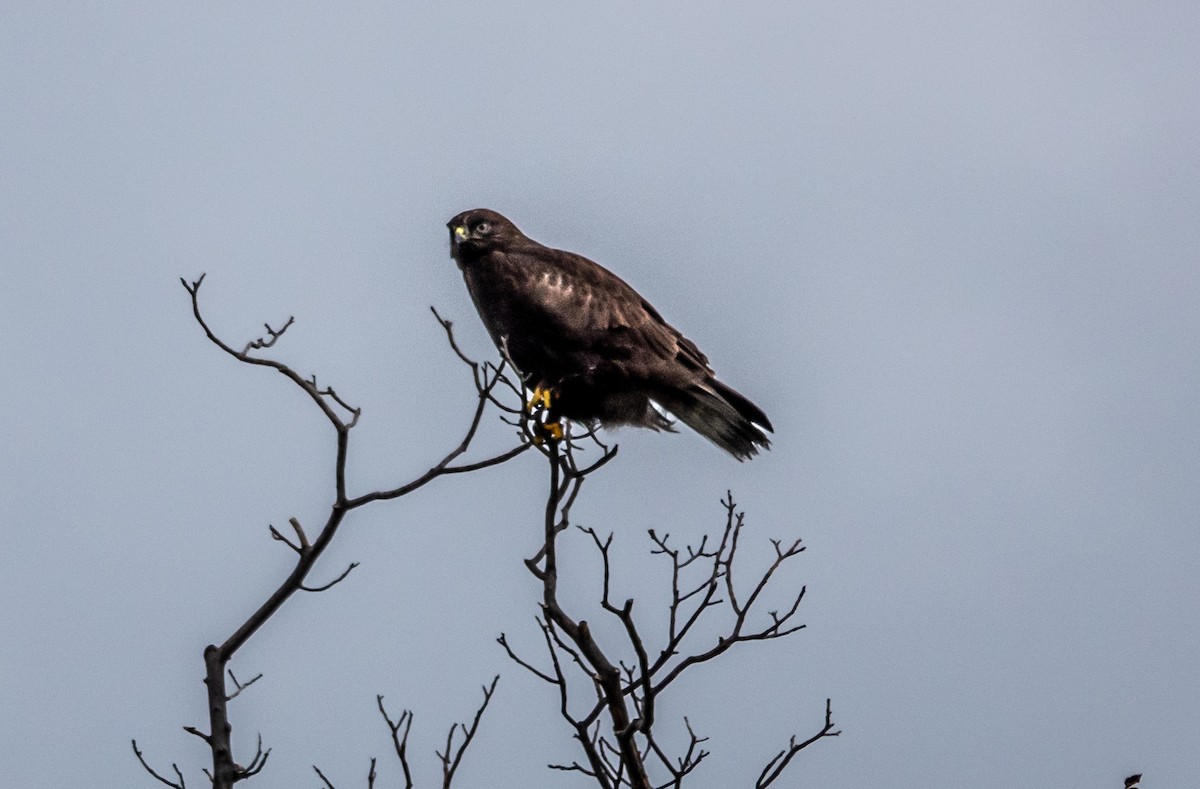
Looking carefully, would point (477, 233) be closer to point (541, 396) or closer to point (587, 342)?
point (587, 342)

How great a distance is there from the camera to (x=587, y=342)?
22.1ft

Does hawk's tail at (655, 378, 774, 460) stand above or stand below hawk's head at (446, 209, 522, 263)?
below

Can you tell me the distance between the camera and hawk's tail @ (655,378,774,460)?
23.4 ft

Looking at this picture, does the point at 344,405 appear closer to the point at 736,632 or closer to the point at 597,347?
the point at 736,632

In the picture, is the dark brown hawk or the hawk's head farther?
the hawk's head

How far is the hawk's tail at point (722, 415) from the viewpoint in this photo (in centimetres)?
714

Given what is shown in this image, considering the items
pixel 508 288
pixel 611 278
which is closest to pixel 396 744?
pixel 508 288

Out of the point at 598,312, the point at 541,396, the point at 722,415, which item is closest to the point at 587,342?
the point at 598,312

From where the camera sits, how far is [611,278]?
7.25 meters

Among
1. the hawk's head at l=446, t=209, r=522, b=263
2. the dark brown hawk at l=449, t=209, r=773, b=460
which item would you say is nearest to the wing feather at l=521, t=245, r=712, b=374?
the dark brown hawk at l=449, t=209, r=773, b=460

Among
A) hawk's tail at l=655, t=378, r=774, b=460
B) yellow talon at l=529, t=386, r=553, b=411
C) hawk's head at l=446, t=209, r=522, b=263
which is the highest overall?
hawk's head at l=446, t=209, r=522, b=263

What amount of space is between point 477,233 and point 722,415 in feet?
5.00

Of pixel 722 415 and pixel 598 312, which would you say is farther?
pixel 722 415

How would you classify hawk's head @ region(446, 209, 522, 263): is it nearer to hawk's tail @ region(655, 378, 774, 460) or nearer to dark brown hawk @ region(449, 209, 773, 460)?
dark brown hawk @ region(449, 209, 773, 460)
